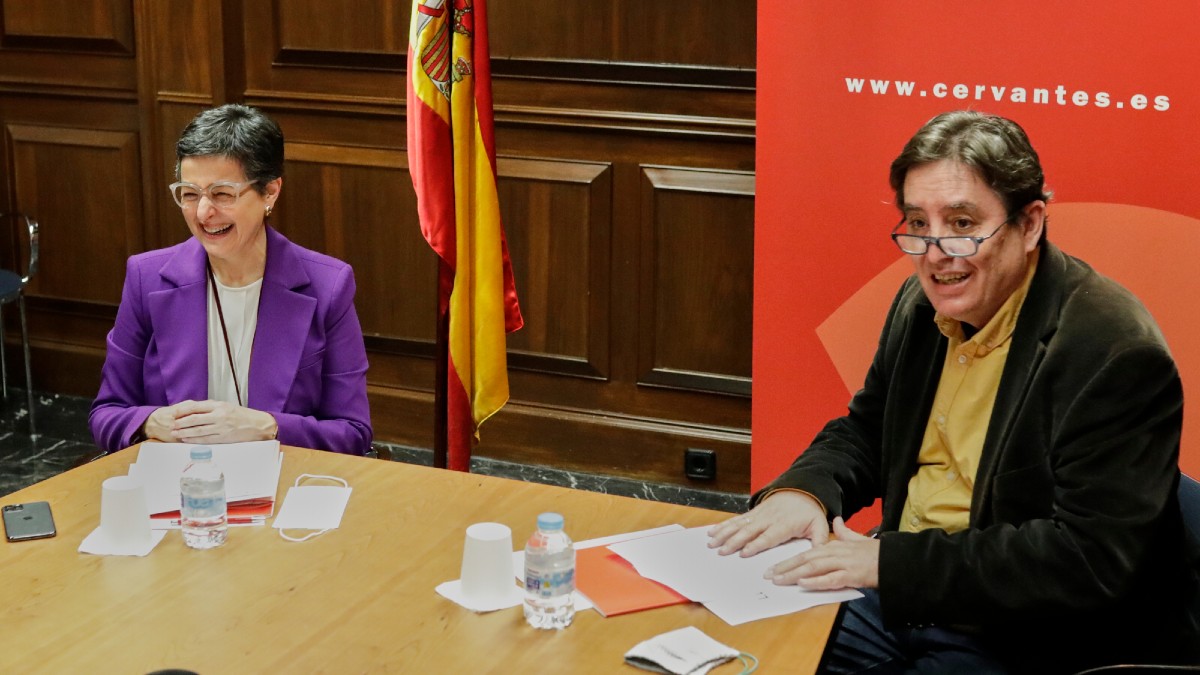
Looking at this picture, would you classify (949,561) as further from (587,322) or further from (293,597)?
(587,322)

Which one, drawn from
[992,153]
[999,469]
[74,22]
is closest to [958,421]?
[999,469]

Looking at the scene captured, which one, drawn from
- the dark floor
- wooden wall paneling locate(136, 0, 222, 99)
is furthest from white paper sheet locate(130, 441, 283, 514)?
wooden wall paneling locate(136, 0, 222, 99)

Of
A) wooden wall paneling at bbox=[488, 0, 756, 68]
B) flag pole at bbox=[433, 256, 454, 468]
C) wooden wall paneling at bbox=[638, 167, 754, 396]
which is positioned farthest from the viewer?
wooden wall paneling at bbox=[638, 167, 754, 396]

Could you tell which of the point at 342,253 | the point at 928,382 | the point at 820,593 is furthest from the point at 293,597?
the point at 342,253

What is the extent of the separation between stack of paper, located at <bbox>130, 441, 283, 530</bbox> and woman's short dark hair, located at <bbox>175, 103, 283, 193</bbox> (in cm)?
61

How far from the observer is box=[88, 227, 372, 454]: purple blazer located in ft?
9.46

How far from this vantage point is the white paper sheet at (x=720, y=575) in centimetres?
201

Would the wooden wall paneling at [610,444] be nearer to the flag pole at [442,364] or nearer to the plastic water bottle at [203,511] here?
the flag pole at [442,364]

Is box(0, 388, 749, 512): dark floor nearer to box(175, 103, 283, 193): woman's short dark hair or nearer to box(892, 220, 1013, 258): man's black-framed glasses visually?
box(175, 103, 283, 193): woman's short dark hair

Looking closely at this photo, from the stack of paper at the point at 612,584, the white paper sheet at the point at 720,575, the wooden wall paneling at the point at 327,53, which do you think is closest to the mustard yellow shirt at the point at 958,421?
the white paper sheet at the point at 720,575

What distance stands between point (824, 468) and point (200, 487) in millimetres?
1023

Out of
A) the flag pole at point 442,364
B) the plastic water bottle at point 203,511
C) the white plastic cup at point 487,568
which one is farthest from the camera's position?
the flag pole at point 442,364

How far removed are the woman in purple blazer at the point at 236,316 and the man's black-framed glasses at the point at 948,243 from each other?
48.5 inches

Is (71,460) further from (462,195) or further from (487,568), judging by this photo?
(487,568)
